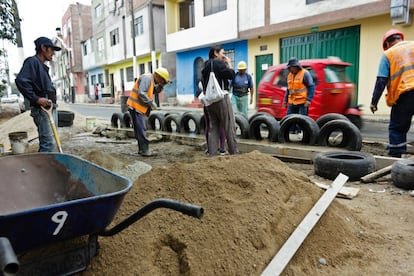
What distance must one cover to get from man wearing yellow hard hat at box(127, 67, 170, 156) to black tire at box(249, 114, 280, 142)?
5.80 feet

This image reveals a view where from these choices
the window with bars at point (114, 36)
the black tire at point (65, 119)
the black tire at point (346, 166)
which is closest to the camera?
the black tire at point (346, 166)

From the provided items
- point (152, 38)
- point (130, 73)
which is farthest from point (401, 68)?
point (130, 73)

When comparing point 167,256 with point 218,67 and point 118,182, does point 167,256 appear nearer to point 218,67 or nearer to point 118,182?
point 118,182

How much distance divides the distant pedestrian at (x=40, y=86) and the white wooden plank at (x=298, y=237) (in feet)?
11.9

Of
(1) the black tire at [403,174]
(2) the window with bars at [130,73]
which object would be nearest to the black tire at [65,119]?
(1) the black tire at [403,174]

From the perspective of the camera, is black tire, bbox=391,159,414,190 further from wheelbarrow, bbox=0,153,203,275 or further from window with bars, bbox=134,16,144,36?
window with bars, bbox=134,16,144,36

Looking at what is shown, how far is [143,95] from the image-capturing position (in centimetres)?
589

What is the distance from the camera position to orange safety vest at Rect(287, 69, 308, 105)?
21.5 ft

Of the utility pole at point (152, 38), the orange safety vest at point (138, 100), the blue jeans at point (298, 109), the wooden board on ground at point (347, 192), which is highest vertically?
the utility pole at point (152, 38)

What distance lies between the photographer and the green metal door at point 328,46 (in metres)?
12.8

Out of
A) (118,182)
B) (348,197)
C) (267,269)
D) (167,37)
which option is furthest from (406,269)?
(167,37)

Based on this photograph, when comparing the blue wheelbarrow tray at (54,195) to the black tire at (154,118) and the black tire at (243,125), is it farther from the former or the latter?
the black tire at (154,118)

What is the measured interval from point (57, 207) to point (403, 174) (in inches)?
146

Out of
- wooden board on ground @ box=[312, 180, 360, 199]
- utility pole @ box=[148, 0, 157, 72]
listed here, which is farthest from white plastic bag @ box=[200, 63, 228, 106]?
utility pole @ box=[148, 0, 157, 72]
